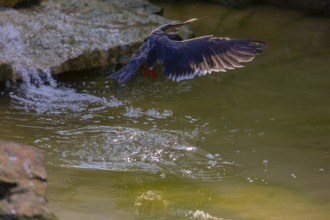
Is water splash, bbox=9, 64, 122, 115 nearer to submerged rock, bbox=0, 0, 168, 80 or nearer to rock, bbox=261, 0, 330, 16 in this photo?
submerged rock, bbox=0, 0, 168, 80

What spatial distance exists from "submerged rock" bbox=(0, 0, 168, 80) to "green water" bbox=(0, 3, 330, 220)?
0.64ft

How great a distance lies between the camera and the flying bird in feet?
14.8

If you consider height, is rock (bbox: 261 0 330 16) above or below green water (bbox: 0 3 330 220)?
above

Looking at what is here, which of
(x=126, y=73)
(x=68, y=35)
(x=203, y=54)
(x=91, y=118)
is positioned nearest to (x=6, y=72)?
→ (x=68, y=35)

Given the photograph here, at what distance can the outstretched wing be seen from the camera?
14.8 ft

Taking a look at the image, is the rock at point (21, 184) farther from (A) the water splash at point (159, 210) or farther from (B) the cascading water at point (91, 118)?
(B) the cascading water at point (91, 118)

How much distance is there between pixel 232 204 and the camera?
3613mm

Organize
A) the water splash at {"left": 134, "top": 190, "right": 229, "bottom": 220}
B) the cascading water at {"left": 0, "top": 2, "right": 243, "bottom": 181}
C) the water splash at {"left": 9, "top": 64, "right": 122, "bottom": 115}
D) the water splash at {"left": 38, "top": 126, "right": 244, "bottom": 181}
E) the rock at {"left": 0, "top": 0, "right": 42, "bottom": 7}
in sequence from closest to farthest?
1. the water splash at {"left": 134, "top": 190, "right": 229, "bottom": 220}
2. the water splash at {"left": 38, "top": 126, "right": 244, "bottom": 181}
3. the cascading water at {"left": 0, "top": 2, "right": 243, "bottom": 181}
4. the water splash at {"left": 9, "top": 64, "right": 122, "bottom": 115}
5. the rock at {"left": 0, "top": 0, "right": 42, "bottom": 7}

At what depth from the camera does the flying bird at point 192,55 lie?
4.52m

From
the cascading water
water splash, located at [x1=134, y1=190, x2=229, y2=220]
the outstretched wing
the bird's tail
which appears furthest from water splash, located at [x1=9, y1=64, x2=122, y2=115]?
water splash, located at [x1=134, y1=190, x2=229, y2=220]

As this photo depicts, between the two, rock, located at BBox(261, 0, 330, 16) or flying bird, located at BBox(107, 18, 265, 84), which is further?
rock, located at BBox(261, 0, 330, 16)

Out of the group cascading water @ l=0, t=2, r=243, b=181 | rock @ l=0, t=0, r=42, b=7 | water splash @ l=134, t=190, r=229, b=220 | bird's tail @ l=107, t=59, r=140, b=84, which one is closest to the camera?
water splash @ l=134, t=190, r=229, b=220

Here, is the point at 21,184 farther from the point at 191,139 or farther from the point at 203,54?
the point at 203,54

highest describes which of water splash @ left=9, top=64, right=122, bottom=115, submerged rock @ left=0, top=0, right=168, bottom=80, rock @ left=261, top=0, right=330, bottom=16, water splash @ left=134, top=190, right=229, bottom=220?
rock @ left=261, top=0, right=330, bottom=16
